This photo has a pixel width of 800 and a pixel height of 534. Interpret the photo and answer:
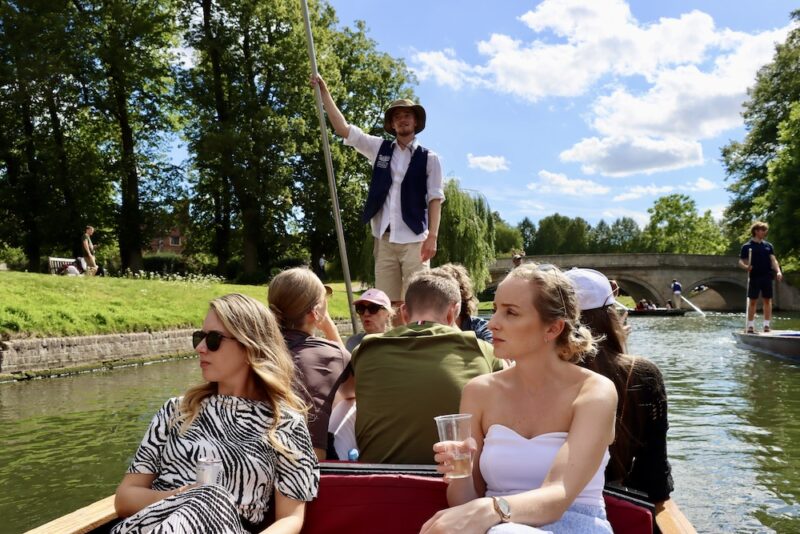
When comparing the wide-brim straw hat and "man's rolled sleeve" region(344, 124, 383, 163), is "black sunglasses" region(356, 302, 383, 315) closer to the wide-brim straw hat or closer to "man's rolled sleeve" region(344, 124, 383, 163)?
the wide-brim straw hat

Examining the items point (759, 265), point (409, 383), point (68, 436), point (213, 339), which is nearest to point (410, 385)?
point (409, 383)

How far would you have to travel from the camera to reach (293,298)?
9.15 ft

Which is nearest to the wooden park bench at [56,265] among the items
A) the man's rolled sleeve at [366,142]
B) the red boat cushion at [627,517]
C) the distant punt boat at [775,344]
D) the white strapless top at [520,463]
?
the distant punt boat at [775,344]

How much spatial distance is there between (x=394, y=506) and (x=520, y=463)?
34cm

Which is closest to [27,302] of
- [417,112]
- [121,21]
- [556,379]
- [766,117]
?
[417,112]

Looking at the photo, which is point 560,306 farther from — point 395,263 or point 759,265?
point 759,265

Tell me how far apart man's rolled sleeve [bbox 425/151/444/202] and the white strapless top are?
2.94m

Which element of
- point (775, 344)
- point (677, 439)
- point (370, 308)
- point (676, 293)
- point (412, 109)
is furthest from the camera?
point (676, 293)

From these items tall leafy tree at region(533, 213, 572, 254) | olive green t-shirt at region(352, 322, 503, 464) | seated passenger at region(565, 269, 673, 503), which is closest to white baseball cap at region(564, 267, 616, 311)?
seated passenger at region(565, 269, 673, 503)

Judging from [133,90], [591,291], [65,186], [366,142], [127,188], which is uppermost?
[133,90]

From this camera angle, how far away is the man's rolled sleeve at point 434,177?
4684mm

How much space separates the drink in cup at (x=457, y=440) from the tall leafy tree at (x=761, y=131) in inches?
1272

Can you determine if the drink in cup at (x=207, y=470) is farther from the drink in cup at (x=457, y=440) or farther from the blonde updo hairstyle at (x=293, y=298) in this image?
the blonde updo hairstyle at (x=293, y=298)

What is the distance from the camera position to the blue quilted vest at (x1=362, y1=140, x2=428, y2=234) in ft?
15.3
